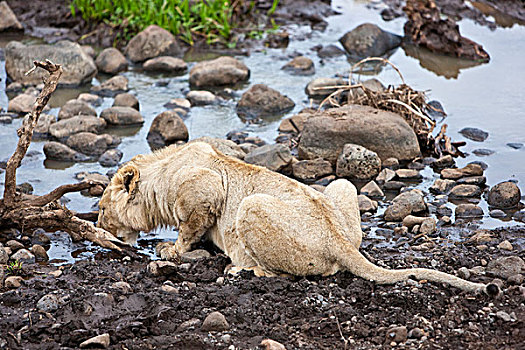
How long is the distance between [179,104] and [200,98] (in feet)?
1.80

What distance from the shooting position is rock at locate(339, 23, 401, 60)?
18.2 metres

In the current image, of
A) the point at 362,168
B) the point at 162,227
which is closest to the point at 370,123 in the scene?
the point at 362,168

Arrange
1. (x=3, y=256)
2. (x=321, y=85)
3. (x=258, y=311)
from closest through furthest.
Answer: (x=258, y=311) → (x=3, y=256) → (x=321, y=85)

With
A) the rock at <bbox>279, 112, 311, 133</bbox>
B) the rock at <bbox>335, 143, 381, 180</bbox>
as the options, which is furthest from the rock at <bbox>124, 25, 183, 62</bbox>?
the rock at <bbox>335, 143, 381, 180</bbox>

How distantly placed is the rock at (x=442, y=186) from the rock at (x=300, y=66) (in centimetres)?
698

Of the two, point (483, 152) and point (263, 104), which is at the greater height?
point (483, 152)

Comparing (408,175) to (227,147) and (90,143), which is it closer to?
(227,147)

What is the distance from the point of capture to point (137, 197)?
859 centimetres

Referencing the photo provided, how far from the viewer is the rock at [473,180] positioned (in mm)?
10547

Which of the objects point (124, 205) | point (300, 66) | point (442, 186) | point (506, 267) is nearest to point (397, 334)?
point (506, 267)

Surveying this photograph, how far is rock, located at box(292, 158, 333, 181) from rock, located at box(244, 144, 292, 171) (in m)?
0.21

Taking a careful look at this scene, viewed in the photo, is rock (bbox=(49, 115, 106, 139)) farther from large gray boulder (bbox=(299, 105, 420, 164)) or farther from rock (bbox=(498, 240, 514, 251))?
rock (bbox=(498, 240, 514, 251))

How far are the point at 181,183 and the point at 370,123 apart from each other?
4.64 metres

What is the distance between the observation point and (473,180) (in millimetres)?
10570
